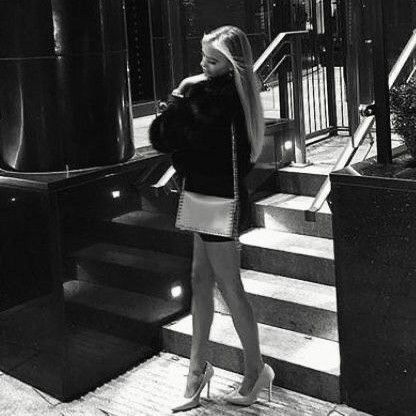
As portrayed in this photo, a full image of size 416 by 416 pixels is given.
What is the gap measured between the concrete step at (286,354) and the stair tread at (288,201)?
3.34 feet

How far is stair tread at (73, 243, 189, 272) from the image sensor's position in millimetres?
4520

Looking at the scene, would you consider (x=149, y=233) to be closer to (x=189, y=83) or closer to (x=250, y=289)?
(x=250, y=289)

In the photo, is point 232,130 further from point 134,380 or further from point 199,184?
point 134,380

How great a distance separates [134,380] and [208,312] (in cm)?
91

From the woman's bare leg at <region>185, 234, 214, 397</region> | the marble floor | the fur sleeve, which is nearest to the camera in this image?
the fur sleeve

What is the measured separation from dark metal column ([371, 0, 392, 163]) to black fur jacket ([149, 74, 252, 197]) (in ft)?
2.48

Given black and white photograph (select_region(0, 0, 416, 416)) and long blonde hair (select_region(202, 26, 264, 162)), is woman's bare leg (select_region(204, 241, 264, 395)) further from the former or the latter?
long blonde hair (select_region(202, 26, 264, 162))

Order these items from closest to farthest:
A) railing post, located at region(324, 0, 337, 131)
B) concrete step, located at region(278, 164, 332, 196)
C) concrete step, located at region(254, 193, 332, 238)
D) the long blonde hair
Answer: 1. the long blonde hair
2. concrete step, located at region(254, 193, 332, 238)
3. concrete step, located at region(278, 164, 332, 196)
4. railing post, located at region(324, 0, 337, 131)

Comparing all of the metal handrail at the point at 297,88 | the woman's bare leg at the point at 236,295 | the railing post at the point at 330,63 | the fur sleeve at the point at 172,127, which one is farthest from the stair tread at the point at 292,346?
the railing post at the point at 330,63

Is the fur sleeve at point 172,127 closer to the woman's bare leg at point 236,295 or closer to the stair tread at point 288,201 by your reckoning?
the woman's bare leg at point 236,295

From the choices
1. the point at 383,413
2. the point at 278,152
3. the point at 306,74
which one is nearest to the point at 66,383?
the point at 383,413

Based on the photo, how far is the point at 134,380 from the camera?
4.68 m

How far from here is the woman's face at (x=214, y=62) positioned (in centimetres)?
371

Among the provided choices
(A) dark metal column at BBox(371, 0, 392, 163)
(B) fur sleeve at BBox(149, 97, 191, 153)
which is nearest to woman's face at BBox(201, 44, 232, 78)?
(B) fur sleeve at BBox(149, 97, 191, 153)
